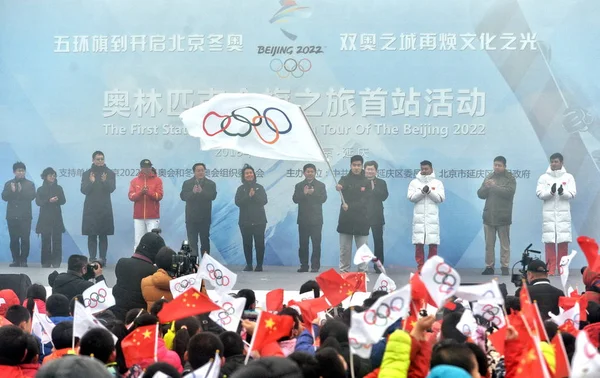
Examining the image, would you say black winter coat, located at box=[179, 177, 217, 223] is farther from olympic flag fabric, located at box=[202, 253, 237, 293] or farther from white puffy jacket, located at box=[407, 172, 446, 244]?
olympic flag fabric, located at box=[202, 253, 237, 293]

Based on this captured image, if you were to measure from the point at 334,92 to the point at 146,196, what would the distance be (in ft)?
9.28

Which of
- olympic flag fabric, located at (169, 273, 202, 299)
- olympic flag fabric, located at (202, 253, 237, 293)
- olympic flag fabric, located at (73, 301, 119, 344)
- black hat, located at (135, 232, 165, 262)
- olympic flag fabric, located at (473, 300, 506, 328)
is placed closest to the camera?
olympic flag fabric, located at (73, 301, 119, 344)

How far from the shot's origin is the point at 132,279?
7.33m

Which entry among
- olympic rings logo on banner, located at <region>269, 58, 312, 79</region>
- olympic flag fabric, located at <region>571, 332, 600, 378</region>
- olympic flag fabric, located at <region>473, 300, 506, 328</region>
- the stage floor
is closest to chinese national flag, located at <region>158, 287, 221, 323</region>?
olympic flag fabric, located at <region>473, 300, 506, 328</region>

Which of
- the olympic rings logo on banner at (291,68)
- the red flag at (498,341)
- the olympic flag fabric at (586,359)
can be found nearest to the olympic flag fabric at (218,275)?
the red flag at (498,341)

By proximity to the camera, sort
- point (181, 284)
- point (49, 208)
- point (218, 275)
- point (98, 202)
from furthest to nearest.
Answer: point (49, 208) < point (98, 202) < point (181, 284) < point (218, 275)

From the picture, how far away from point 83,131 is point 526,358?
11.5 meters

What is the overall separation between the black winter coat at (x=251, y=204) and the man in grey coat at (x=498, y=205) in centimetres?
283

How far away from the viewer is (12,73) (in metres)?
14.6

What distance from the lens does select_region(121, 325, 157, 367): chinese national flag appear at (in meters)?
4.69

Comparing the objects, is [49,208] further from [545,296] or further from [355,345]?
[355,345]

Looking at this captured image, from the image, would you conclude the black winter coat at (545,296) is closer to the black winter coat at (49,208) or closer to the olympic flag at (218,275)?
the olympic flag at (218,275)

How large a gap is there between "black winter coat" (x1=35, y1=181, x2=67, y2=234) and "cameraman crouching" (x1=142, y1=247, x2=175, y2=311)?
7325mm

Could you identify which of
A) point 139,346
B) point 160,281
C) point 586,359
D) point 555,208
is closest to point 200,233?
point 555,208
